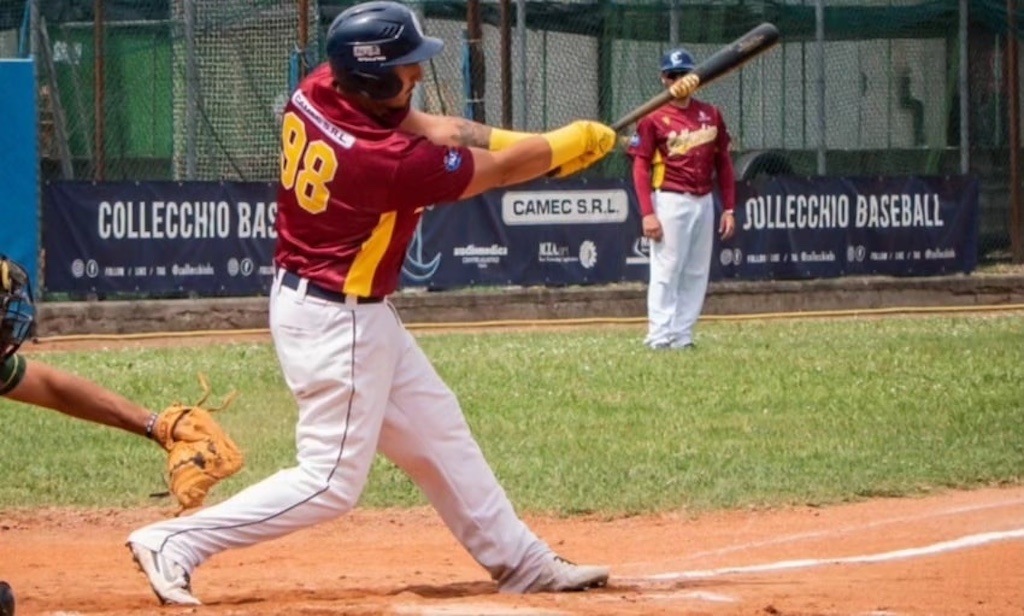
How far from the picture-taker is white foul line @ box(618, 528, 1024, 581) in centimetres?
713

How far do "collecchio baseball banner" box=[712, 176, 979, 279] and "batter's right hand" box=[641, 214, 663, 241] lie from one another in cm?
491

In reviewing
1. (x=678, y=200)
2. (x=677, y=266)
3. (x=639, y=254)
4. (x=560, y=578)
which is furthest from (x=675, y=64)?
(x=560, y=578)

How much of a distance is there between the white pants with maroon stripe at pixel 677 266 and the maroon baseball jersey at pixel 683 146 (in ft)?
0.37

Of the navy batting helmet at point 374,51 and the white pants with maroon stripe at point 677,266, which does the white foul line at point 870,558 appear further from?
the white pants with maroon stripe at point 677,266

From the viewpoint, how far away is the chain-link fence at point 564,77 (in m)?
17.5

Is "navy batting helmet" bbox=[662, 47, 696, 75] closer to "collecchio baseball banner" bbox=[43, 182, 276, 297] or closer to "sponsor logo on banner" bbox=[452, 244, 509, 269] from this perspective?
"sponsor logo on banner" bbox=[452, 244, 509, 269]

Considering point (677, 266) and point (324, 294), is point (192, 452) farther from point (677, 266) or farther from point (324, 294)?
point (677, 266)

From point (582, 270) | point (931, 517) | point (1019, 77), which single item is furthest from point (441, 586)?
point (1019, 77)

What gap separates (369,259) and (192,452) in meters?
0.92

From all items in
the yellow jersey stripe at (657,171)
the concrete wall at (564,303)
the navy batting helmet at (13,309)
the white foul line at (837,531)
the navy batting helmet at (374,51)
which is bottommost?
the concrete wall at (564,303)

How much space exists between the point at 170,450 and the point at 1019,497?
421cm

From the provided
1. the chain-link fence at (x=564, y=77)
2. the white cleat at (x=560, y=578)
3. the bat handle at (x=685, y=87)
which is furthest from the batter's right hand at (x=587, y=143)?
the chain-link fence at (x=564, y=77)

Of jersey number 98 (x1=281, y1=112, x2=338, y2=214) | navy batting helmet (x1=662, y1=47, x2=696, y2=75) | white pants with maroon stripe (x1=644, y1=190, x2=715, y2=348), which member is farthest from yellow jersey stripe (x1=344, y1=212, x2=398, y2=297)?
white pants with maroon stripe (x1=644, y1=190, x2=715, y2=348)

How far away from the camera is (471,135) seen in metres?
6.39
